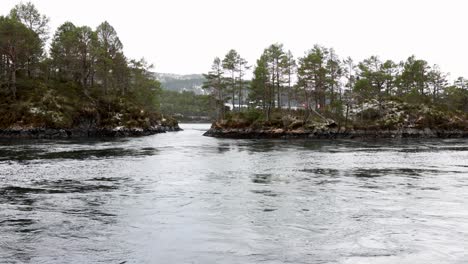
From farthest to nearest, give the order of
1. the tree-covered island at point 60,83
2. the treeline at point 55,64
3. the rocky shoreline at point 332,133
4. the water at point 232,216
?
the rocky shoreline at point 332,133
the treeline at point 55,64
the tree-covered island at point 60,83
the water at point 232,216

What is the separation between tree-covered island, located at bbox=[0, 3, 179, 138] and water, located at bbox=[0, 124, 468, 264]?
53.1 m

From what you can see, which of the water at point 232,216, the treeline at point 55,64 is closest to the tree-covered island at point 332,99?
the treeline at point 55,64

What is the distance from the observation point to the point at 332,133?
3302 inches

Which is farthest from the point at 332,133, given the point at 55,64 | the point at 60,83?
the point at 55,64

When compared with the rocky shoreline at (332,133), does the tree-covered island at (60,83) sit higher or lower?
higher

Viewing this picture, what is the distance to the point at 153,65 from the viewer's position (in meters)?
128

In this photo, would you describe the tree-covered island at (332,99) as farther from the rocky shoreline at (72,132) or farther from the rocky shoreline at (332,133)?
the rocky shoreline at (72,132)

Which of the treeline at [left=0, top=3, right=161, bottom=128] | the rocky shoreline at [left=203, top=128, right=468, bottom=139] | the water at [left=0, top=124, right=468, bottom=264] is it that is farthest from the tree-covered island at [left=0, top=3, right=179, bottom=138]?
the water at [left=0, top=124, right=468, bottom=264]

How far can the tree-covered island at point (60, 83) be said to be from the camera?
254 ft

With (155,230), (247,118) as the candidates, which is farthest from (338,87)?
(155,230)

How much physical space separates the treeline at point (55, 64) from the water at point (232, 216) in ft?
194

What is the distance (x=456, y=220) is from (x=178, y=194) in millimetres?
13213

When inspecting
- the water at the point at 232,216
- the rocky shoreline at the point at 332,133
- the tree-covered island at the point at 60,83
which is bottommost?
the water at the point at 232,216

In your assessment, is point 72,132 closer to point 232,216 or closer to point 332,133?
point 332,133
